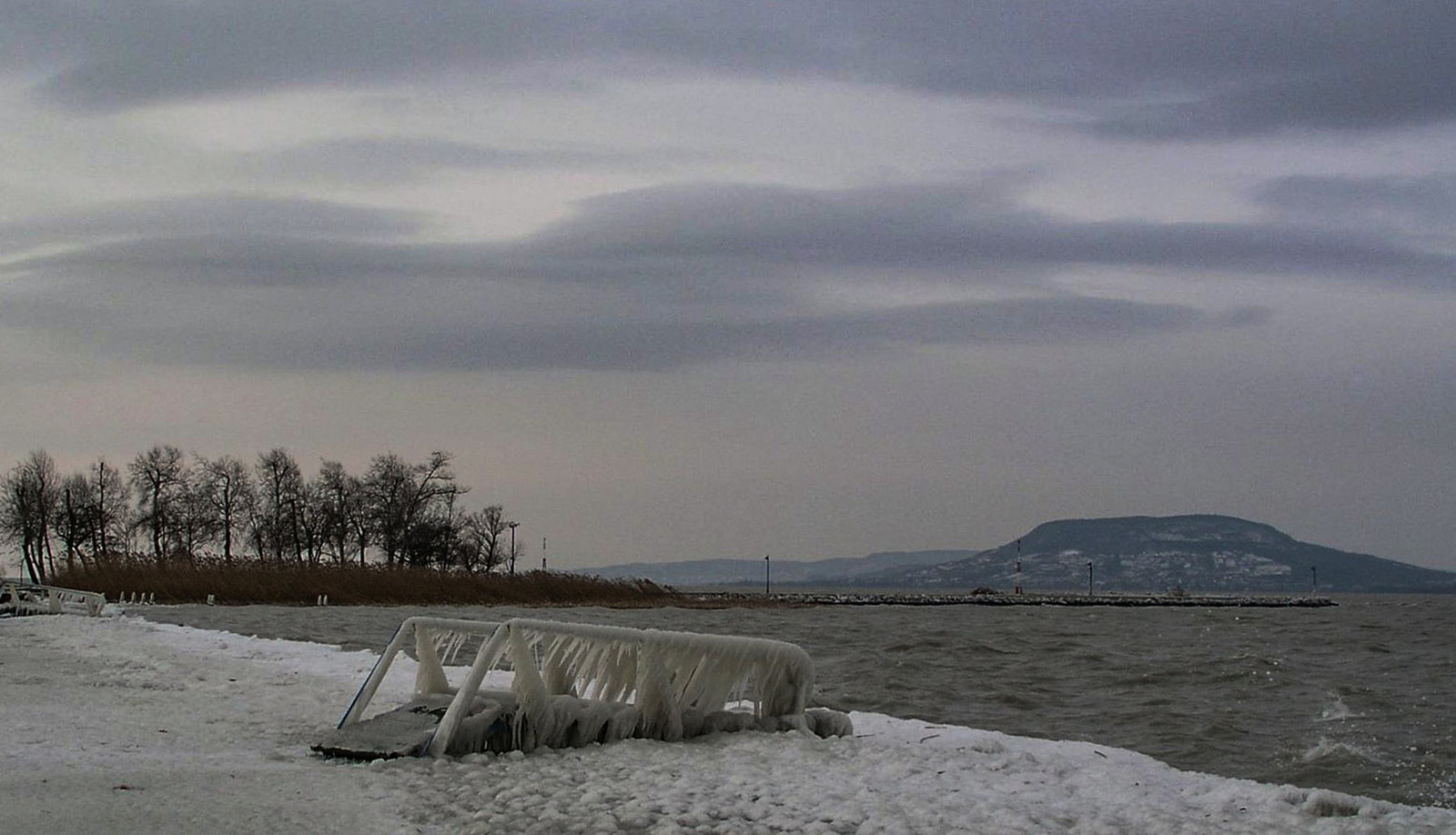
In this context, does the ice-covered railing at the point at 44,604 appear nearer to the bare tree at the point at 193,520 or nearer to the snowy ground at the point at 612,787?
the snowy ground at the point at 612,787

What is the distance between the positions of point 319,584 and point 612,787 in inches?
1820

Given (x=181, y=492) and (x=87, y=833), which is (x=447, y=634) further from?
(x=181, y=492)

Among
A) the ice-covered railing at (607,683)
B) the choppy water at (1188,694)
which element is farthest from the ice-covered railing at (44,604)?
the ice-covered railing at (607,683)

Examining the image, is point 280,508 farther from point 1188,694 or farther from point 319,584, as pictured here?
point 1188,694

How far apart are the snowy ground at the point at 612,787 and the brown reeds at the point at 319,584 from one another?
37538mm

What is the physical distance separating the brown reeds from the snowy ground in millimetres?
37538

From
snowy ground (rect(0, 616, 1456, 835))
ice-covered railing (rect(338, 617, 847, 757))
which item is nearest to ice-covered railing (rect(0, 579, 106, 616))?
snowy ground (rect(0, 616, 1456, 835))

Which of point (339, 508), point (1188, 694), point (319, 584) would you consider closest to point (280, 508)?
point (339, 508)

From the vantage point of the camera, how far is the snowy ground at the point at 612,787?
255 inches

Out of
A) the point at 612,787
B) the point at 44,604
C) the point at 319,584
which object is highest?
the point at 44,604

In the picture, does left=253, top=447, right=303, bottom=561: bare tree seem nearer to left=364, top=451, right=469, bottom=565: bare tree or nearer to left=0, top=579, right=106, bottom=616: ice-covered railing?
left=364, top=451, right=469, bottom=565: bare tree

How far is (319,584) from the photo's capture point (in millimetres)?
51062

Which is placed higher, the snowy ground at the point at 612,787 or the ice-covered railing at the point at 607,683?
the ice-covered railing at the point at 607,683

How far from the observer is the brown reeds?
46406 mm
